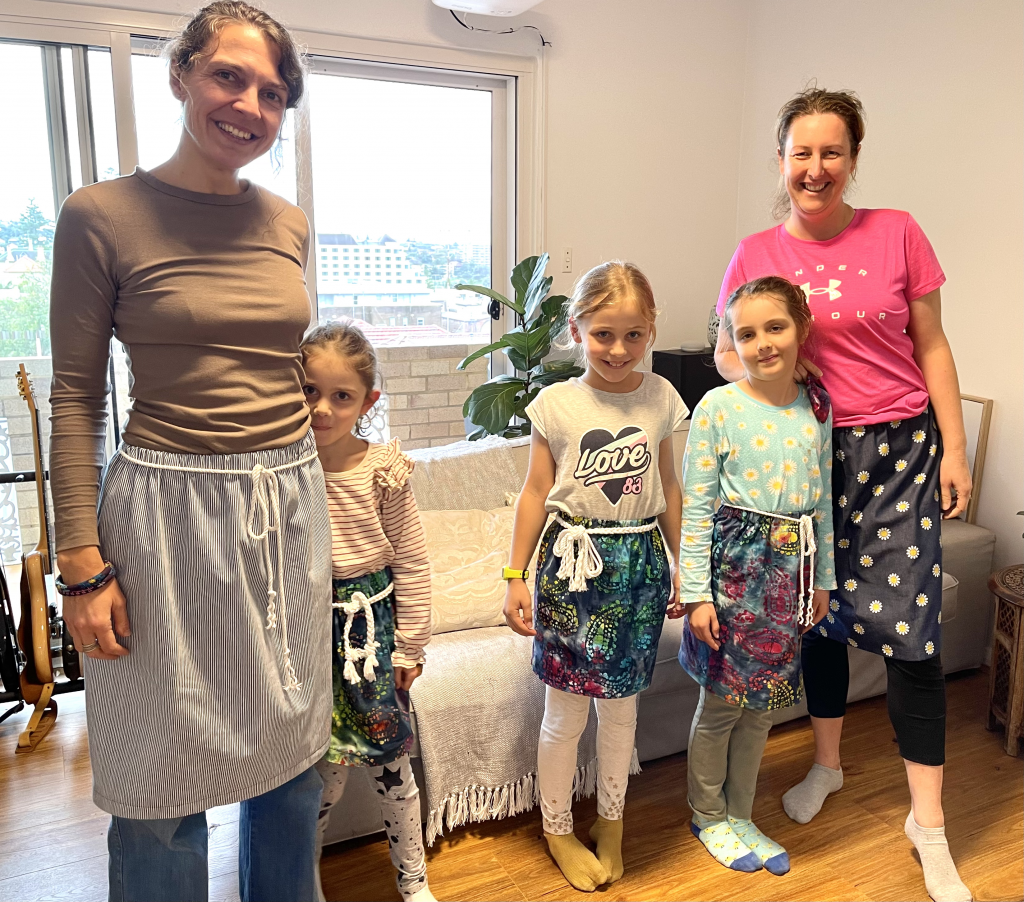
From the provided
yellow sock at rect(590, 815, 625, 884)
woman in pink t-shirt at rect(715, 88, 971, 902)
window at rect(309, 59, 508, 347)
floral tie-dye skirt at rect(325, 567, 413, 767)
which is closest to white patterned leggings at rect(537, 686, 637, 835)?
yellow sock at rect(590, 815, 625, 884)

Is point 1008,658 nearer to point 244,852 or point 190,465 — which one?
point 244,852

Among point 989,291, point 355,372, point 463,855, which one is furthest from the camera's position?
point 989,291

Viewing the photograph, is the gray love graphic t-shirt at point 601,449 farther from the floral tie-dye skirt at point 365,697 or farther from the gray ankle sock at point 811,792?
the gray ankle sock at point 811,792

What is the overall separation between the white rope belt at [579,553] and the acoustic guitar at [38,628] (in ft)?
4.51

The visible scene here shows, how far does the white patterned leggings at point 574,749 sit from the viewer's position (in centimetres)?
170

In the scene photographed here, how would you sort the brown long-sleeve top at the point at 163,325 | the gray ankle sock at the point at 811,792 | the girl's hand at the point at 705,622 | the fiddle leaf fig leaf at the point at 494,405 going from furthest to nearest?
the fiddle leaf fig leaf at the point at 494,405 → the gray ankle sock at the point at 811,792 → the girl's hand at the point at 705,622 → the brown long-sleeve top at the point at 163,325

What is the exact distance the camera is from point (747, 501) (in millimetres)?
1643

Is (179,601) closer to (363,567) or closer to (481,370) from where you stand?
Result: (363,567)

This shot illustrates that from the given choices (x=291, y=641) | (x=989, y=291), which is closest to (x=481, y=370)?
(x=989, y=291)

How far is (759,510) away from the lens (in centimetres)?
164

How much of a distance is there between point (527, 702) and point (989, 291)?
1944mm

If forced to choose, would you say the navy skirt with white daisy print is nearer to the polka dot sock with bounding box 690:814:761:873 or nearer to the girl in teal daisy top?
the girl in teal daisy top

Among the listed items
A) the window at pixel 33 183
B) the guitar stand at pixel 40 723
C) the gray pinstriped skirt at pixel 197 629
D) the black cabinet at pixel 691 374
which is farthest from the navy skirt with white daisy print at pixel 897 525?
the window at pixel 33 183

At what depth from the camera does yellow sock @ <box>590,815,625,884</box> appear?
5.72 feet
